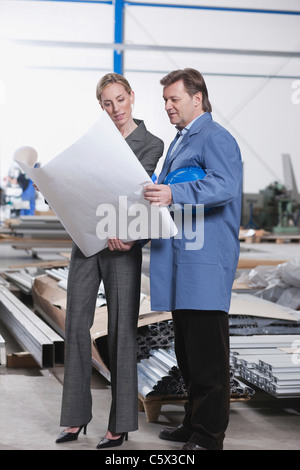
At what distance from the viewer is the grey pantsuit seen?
Answer: 98.0 inches

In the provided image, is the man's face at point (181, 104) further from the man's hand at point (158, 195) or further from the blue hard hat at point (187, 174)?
the man's hand at point (158, 195)

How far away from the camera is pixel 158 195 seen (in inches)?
85.2

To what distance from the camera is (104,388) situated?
139 inches

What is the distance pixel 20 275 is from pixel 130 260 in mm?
4470

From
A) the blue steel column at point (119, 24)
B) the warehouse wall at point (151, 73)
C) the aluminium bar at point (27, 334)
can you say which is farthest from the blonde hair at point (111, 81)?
the warehouse wall at point (151, 73)

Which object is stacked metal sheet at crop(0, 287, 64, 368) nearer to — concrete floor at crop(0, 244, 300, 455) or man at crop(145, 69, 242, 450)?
concrete floor at crop(0, 244, 300, 455)

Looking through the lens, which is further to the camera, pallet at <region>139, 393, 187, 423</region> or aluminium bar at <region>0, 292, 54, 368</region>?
aluminium bar at <region>0, 292, 54, 368</region>

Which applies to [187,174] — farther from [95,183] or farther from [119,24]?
[119,24]

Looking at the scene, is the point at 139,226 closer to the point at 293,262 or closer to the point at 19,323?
the point at 19,323

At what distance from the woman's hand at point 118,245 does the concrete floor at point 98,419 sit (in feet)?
2.57

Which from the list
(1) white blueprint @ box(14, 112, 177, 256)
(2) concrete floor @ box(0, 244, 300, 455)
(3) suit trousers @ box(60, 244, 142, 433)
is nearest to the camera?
(1) white blueprint @ box(14, 112, 177, 256)

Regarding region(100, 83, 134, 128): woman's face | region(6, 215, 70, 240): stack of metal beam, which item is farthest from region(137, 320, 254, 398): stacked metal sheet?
region(6, 215, 70, 240): stack of metal beam

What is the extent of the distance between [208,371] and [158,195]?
643mm

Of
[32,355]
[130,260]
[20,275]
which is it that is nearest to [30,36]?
[20,275]
